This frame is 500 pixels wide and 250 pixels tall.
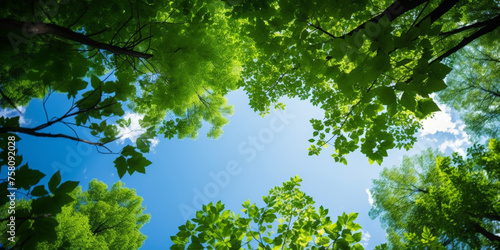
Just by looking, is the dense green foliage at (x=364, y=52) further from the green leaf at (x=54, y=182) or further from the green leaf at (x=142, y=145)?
the green leaf at (x=54, y=182)

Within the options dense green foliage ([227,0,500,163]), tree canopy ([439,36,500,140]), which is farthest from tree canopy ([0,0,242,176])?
tree canopy ([439,36,500,140])

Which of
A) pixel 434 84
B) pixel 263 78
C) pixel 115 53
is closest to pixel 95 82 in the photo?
pixel 115 53

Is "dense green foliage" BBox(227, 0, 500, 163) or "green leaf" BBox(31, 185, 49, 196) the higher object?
"dense green foliage" BBox(227, 0, 500, 163)

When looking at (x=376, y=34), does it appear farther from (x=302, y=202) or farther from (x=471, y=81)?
(x=471, y=81)

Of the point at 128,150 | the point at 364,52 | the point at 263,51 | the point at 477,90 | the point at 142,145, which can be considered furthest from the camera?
the point at 477,90

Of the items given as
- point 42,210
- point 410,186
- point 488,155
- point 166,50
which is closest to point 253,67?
point 166,50

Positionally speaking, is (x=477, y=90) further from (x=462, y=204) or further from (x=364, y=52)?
(x=364, y=52)

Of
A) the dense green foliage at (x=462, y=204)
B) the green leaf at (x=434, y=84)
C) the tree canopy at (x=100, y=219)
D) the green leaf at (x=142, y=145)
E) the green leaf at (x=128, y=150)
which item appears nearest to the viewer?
the green leaf at (x=434, y=84)

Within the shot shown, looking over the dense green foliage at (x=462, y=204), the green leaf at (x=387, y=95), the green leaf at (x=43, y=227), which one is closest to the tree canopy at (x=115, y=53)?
the green leaf at (x=43, y=227)

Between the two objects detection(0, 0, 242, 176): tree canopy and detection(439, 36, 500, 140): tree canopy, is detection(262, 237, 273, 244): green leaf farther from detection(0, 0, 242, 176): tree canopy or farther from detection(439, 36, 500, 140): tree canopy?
detection(439, 36, 500, 140): tree canopy

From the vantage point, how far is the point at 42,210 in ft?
3.25

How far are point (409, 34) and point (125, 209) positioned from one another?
1351 centimetres

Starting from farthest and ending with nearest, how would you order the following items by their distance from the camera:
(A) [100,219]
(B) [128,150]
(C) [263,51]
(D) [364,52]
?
(A) [100,219] → (C) [263,51] → (D) [364,52] → (B) [128,150]

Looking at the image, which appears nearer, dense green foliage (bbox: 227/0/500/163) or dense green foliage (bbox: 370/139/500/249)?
dense green foliage (bbox: 227/0/500/163)
